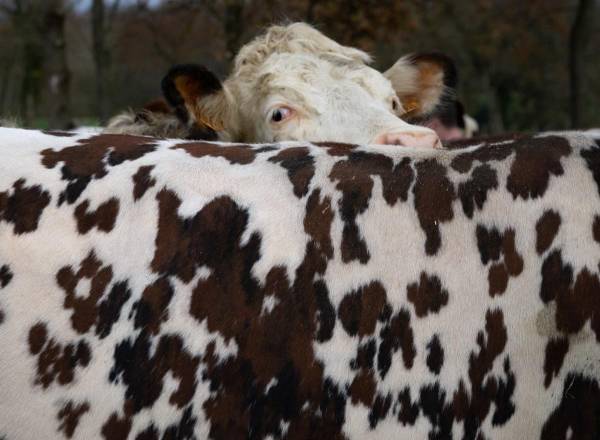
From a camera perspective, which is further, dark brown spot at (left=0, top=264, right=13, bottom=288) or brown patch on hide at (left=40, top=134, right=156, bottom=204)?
brown patch on hide at (left=40, top=134, right=156, bottom=204)

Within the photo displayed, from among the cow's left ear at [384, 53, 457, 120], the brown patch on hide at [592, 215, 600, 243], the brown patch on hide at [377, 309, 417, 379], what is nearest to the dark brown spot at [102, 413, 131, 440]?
the brown patch on hide at [377, 309, 417, 379]

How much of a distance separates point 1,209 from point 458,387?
4.54ft

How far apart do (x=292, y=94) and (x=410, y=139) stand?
2.96 ft

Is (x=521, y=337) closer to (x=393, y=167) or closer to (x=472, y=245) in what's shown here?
A: (x=472, y=245)

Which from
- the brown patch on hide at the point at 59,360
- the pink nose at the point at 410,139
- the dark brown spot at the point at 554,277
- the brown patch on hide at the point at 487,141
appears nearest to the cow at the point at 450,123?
the pink nose at the point at 410,139

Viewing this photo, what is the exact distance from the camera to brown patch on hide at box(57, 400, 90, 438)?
2107 millimetres

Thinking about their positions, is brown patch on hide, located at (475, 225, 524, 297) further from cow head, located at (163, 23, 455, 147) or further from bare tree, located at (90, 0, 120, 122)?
bare tree, located at (90, 0, 120, 122)

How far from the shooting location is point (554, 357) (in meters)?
2.05

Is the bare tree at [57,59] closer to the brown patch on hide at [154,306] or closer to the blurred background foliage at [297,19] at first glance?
the blurred background foliage at [297,19]

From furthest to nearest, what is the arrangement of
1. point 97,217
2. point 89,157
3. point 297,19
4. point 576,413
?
point 297,19
point 89,157
point 97,217
point 576,413

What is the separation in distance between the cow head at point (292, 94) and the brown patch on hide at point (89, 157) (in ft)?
4.92

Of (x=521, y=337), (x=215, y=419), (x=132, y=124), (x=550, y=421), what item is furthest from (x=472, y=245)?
(x=132, y=124)

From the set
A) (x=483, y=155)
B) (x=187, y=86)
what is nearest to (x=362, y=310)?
(x=483, y=155)

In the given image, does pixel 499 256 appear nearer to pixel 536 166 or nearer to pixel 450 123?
pixel 536 166
